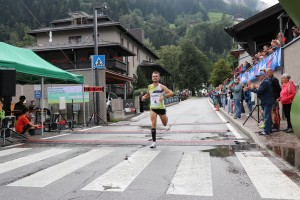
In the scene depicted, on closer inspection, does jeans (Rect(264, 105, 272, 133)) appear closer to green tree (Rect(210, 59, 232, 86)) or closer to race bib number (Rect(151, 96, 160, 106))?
race bib number (Rect(151, 96, 160, 106))

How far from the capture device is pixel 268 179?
17.4 feet

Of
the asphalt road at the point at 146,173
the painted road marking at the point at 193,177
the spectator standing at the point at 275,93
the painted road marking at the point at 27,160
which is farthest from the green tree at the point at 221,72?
the painted road marking at the point at 193,177

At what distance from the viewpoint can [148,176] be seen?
18.6 ft

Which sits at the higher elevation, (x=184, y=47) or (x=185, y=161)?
(x=184, y=47)

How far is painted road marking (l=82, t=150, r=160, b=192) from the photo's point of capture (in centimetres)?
500

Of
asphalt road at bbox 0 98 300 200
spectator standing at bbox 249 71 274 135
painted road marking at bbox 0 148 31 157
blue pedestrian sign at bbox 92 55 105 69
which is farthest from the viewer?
blue pedestrian sign at bbox 92 55 105 69

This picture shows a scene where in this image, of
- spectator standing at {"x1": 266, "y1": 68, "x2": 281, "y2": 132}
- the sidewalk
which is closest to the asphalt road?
the sidewalk

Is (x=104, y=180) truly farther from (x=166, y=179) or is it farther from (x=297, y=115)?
(x=297, y=115)

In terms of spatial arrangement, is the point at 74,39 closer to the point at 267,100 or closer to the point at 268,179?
the point at 267,100

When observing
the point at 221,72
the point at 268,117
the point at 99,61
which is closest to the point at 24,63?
the point at 99,61

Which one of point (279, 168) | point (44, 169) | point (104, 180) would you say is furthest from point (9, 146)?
point (279, 168)

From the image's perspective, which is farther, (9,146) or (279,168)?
(9,146)

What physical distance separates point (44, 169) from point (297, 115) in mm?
4868

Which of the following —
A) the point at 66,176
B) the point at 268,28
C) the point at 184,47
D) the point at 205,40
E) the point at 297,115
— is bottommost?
the point at 66,176
